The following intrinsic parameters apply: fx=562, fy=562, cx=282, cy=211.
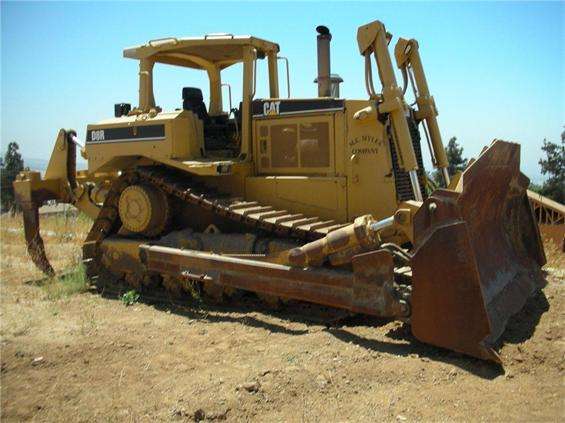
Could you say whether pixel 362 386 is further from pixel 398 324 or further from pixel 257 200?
pixel 257 200

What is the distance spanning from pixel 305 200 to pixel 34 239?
400 centimetres

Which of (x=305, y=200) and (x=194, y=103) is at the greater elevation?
(x=194, y=103)

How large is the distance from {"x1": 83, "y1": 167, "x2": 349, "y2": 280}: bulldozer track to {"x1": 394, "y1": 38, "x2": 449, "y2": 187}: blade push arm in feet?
5.59

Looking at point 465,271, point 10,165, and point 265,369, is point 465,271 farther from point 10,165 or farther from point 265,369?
point 10,165

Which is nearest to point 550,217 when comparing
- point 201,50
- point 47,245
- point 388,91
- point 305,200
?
point 388,91

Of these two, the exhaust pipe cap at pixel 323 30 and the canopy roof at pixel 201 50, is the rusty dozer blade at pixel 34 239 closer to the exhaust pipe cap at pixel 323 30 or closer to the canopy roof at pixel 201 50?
the canopy roof at pixel 201 50

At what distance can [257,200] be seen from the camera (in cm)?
645

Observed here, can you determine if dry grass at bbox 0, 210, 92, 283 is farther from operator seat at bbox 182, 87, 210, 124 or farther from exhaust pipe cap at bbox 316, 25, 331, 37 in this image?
exhaust pipe cap at bbox 316, 25, 331, 37

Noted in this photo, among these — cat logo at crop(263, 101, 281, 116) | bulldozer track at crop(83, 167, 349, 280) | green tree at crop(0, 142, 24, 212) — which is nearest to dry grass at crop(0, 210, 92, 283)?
bulldozer track at crop(83, 167, 349, 280)

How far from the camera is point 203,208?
6.54m

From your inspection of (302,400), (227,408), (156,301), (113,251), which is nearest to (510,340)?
(302,400)

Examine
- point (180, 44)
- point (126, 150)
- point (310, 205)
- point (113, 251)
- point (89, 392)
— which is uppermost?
point (180, 44)

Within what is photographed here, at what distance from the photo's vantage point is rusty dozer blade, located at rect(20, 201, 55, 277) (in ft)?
25.2

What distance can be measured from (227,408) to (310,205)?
9.79 ft
